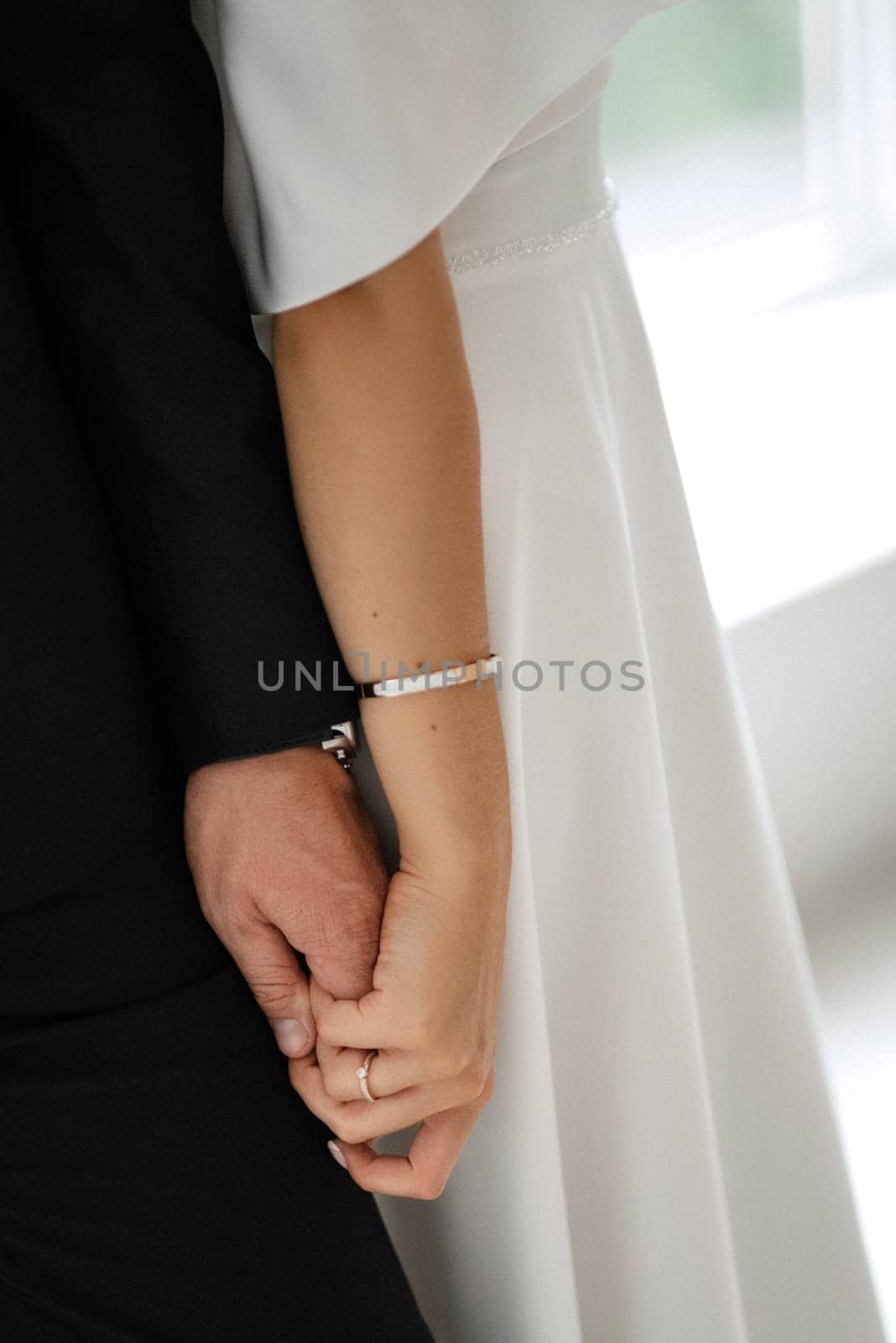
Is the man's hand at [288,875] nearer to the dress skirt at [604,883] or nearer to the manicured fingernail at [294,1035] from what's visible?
the manicured fingernail at [294,1035]

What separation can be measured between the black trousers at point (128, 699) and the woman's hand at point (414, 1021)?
43 millimetres

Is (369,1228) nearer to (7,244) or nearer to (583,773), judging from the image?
(583,773)

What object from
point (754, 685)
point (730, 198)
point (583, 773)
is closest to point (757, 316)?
point (730, 198)

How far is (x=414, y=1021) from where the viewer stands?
27.7 inches

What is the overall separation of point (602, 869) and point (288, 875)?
27 centimetres

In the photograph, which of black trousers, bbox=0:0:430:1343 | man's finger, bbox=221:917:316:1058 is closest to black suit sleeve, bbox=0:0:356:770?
black trousers, bbox=0:0:430:1343

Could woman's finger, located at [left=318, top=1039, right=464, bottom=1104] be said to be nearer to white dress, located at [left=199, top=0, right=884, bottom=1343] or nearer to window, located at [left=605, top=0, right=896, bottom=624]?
white dress, located at [left=199, top=0, right=884, bottom=1343]

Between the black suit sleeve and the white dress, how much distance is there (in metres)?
0.05

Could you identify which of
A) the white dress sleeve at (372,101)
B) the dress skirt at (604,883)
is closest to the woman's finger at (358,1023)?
the dress skirt at (604,883)

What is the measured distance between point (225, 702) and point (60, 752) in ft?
0.31

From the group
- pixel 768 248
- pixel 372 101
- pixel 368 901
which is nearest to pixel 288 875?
pixel 368 901

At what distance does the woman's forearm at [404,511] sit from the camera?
2.18 ft

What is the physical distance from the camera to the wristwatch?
712mm

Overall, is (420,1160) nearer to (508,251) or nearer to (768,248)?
(508,251)
